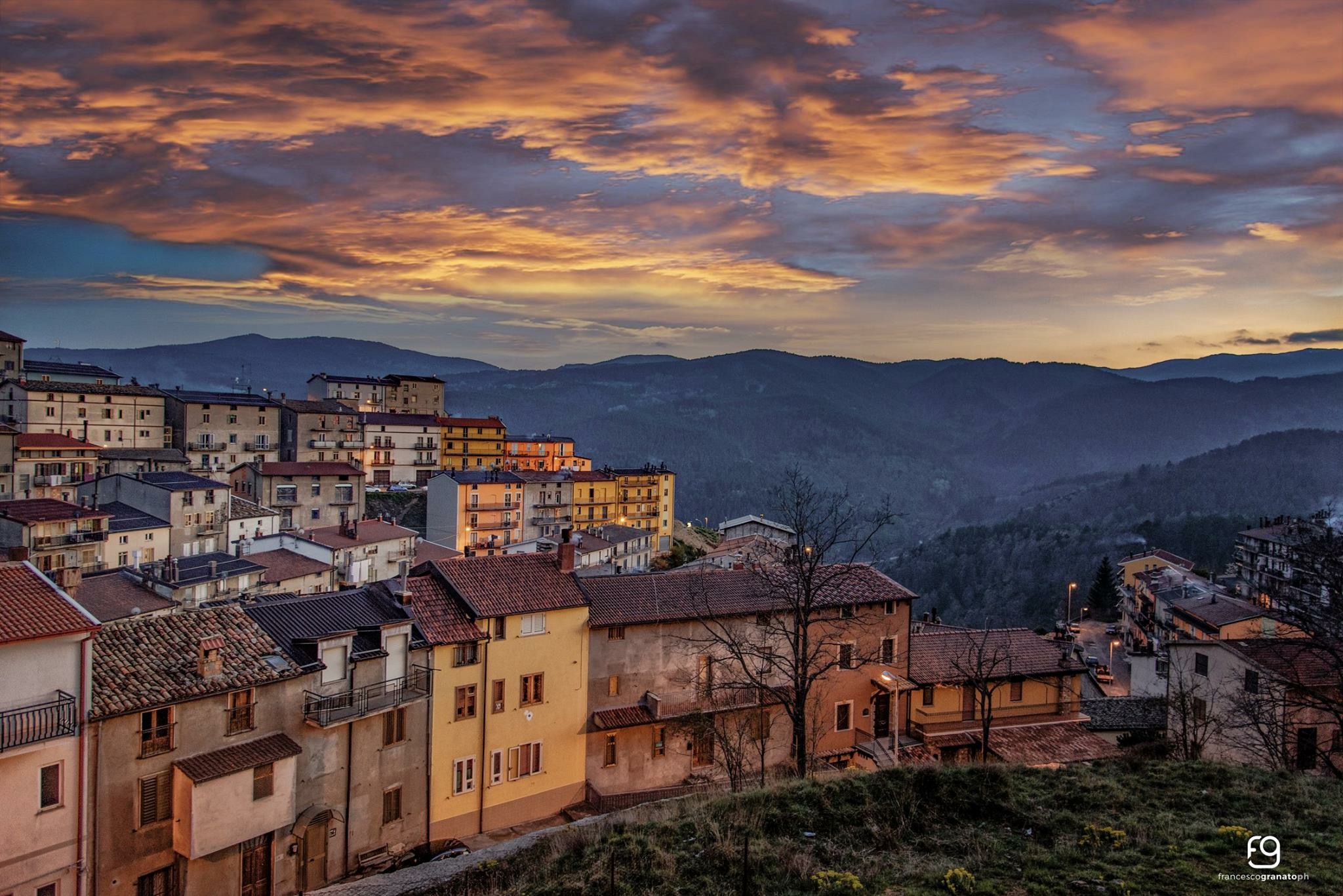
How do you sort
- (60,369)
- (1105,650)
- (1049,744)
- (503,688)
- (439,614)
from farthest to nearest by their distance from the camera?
1. (60,369)
2. (1105,650)
3. (1049,744)
4. (503,688)
5. (439,614)

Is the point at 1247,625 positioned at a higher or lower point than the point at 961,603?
higher

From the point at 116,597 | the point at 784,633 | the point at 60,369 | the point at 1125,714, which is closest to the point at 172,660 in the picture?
the point at 784,633

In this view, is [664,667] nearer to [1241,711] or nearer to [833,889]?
[833,889]

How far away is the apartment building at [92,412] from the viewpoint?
6781 centimetres

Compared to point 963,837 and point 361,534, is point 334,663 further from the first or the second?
point 361,534

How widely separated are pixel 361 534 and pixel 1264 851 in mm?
55328

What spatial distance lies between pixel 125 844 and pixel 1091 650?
2685 inches

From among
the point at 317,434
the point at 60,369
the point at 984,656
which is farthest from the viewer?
the point at 317,434

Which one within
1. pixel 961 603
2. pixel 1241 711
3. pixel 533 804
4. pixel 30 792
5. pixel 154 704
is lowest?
pixel 961 603

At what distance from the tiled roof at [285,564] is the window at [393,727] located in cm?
2861

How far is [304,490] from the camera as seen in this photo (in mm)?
70750

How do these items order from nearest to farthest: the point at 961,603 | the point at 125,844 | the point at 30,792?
the point at 30,792
the point at 125,844
the point at 961,603

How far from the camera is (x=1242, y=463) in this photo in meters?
180

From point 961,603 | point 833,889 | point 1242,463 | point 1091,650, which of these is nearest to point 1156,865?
point 833,889
